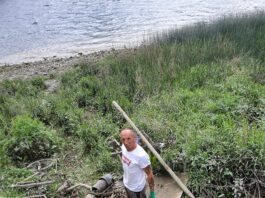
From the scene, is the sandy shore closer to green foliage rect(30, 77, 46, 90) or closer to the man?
green foliage rect(30, 77, 46, 90)

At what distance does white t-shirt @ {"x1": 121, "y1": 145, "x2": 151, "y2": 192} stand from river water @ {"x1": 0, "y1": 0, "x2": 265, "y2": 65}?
1240 centimetres

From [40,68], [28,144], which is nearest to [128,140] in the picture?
[28,144]

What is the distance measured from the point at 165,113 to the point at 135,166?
3.07 m

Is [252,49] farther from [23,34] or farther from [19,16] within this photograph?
[19,16]

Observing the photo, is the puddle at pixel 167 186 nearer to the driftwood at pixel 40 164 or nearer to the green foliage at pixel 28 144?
the driftwood at pixel 40 164

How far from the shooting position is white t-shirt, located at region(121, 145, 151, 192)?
15.0ft

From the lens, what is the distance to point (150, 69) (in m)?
10.4

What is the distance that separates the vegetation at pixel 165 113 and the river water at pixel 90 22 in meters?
6.30

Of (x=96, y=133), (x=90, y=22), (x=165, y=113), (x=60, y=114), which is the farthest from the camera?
(x=90, y=22)

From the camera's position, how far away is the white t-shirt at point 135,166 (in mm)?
4562

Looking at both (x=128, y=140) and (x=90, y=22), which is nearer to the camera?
(x=128, y=140)

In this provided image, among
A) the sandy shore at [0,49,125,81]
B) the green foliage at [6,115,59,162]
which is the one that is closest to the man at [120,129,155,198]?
Result: the green foliage at [6,115,59,162]

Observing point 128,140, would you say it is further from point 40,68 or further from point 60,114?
point 40,68

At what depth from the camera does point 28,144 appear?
7016 mm
